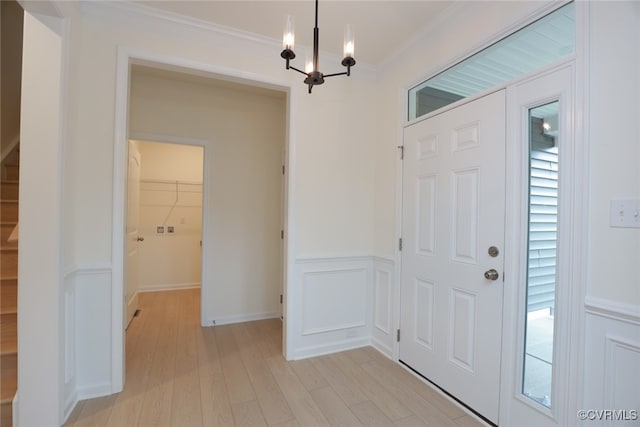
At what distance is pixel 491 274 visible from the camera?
177cm

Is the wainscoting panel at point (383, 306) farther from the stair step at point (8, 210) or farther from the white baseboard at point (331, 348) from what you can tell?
the stair step at point (8, 210)

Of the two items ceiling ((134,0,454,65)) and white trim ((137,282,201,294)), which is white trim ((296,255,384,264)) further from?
white trim ((137,282,201,294))

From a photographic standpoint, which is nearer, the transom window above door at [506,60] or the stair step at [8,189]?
the transom window above door at [506,60]

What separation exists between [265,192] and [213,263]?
1048 mm

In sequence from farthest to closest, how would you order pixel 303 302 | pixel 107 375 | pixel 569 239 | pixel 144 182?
pixel 144 182 < pixel 303 302 < pixel 107 375 < pixel 569 239

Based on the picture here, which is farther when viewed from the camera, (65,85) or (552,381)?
(65,85)

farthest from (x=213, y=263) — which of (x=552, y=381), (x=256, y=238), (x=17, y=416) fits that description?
(x=552, y=381)

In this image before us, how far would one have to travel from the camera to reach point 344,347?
2.78 meters

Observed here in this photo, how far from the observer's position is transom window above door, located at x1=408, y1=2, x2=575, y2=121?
150 centimetres

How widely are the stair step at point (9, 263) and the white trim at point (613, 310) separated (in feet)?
11.2

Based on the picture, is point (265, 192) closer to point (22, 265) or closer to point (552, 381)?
point (22, 265)

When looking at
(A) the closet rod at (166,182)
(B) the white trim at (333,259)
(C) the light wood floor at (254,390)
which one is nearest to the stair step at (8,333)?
(C) the light wood floor at (254,390)
